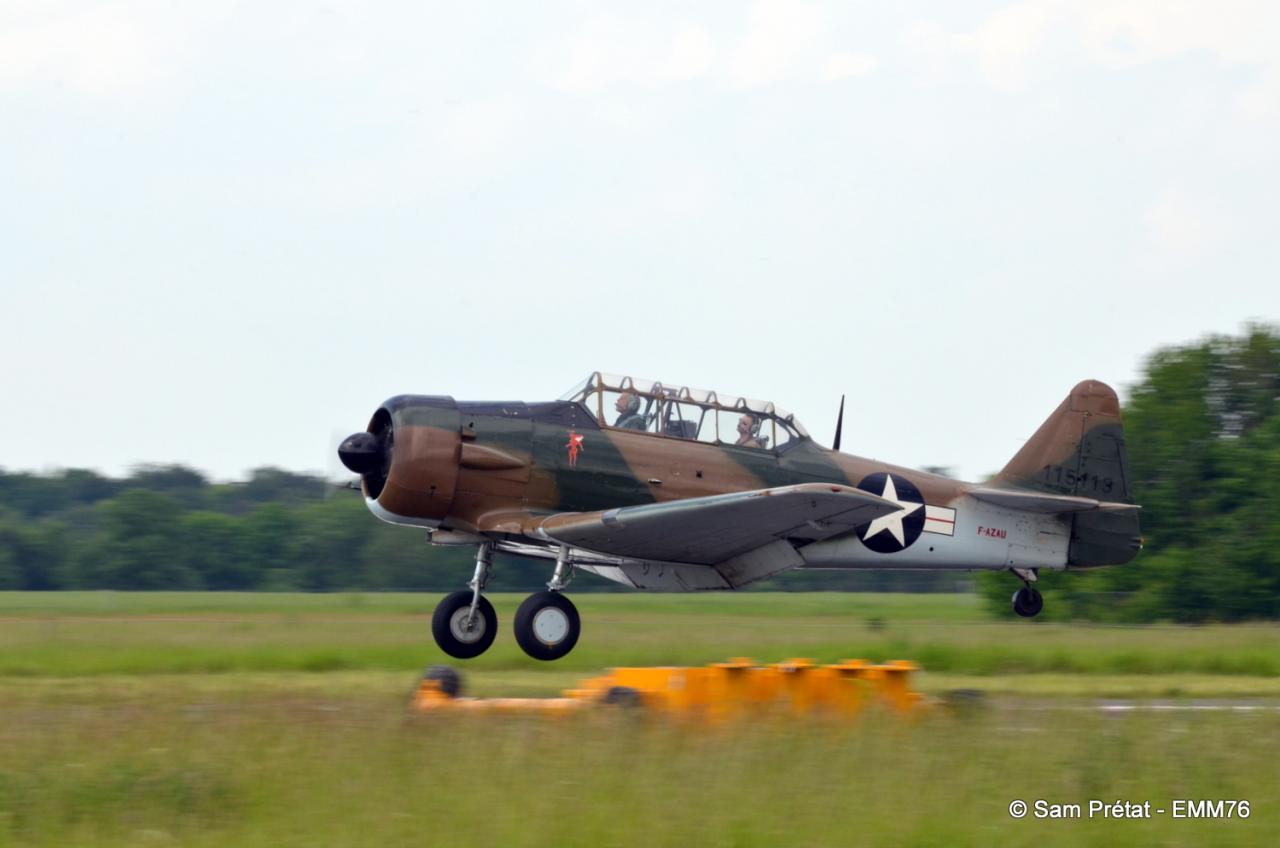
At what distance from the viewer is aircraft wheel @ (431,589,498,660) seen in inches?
489

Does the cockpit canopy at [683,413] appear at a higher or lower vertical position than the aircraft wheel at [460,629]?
higher

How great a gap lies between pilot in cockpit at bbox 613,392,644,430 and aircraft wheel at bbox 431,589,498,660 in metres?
2.00

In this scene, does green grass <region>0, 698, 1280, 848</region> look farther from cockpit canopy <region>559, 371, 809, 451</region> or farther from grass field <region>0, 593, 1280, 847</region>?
cockpit canopy <region>559, 371, 809, 451</region>

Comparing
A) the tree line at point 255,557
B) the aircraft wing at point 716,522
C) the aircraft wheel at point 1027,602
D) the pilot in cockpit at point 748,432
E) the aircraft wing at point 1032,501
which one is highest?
the pilot in cockpit at point 748,432

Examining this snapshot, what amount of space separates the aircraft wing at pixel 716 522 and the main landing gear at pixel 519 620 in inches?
18.1

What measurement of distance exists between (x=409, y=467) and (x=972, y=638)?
21.5 ft

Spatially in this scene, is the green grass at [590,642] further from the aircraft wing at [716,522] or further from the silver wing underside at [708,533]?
the aircraft wing at [716,522]

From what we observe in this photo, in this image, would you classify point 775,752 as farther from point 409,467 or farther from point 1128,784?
point 409,467

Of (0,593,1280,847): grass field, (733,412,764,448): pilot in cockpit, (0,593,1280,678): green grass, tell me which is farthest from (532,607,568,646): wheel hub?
(733,412,764,448): pilot in cockpit

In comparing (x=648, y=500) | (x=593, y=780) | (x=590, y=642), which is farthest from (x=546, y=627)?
(x=593, y=780)

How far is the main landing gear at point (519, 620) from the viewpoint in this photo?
11.8m

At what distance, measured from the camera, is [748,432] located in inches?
516

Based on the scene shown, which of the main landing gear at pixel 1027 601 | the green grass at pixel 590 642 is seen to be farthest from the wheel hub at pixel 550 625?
the main landing gear at pixel 1027 601

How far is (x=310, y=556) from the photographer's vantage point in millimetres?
31016
